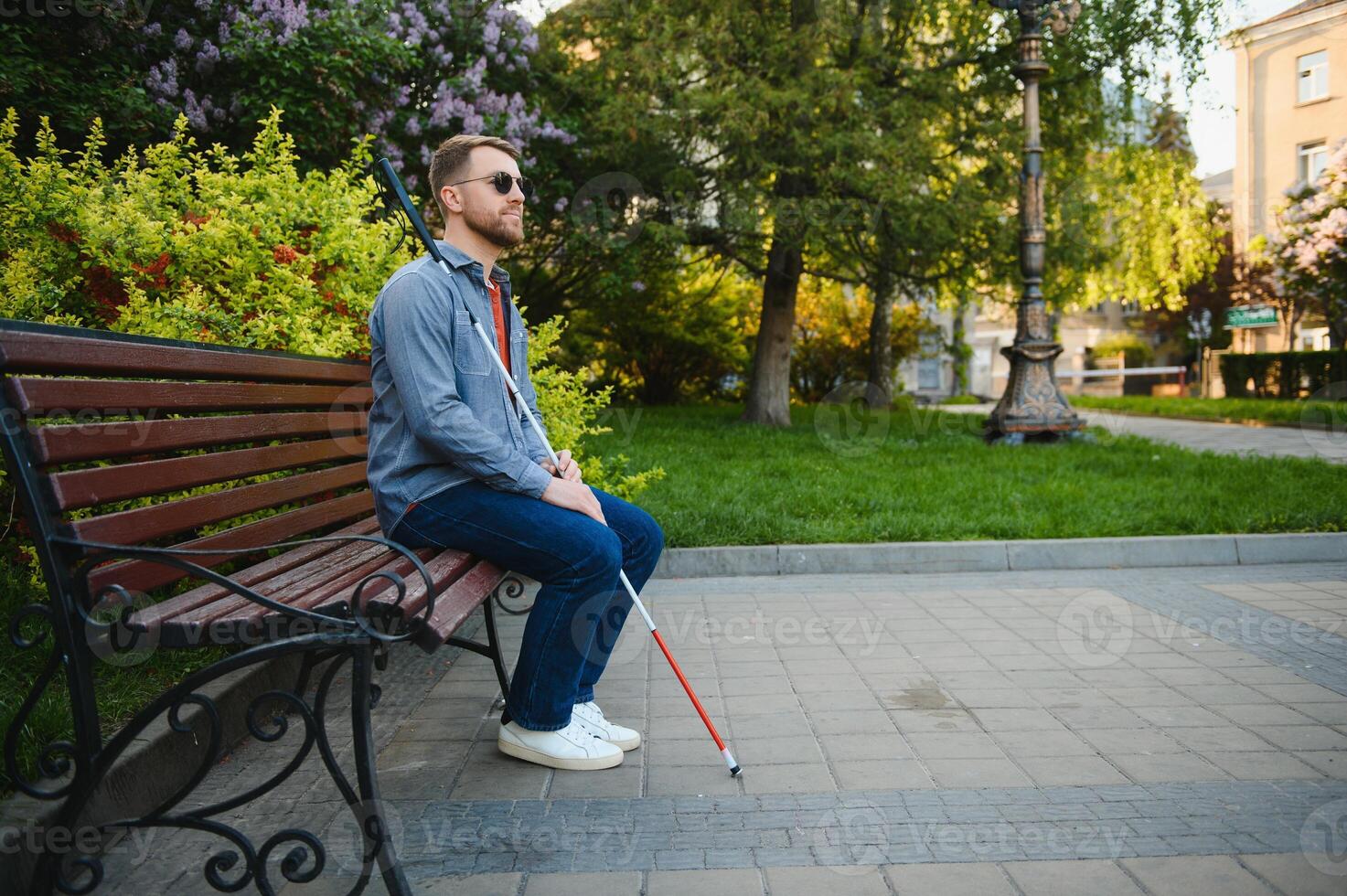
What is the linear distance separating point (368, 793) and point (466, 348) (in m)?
1.40

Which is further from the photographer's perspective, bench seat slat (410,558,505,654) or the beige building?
the beige building

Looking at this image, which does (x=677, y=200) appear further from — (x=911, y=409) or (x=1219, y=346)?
(x=1219, y=346)

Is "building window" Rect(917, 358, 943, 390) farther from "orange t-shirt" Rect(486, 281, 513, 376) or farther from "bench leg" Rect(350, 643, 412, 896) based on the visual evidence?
"bench leg" Rect(350, 643, 412, 896)

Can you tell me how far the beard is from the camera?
3357 millimetres

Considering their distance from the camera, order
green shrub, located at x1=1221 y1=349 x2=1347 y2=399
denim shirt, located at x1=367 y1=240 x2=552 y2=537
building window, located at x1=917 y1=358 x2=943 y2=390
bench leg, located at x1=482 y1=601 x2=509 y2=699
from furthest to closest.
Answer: building window, located at x1=917 y1=358 x2=943 y2=390
green shrub, located at x1=1221 y1=349 x2=1347 y2=399
bench leg, located at x1=482 y1=601 x2=509 y2=699
denim shirt, located at x1=367 y1=240 x2=552 y2=537

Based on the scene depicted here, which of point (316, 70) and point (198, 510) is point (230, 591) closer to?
point (198, 510)

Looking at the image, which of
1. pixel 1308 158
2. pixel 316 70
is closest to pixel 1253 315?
pixel 1308 158

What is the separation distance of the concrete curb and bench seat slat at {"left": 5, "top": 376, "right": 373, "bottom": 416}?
3.01 meters

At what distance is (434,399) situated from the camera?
2980 mm

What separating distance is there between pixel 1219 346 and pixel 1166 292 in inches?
844

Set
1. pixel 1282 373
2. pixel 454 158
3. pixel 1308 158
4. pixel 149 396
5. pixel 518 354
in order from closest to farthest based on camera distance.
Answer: pixel 149 396
pixel 454 158
pixel 518 354
pixel 1282 373
pixel 1308 158

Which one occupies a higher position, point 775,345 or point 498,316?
point 775,345

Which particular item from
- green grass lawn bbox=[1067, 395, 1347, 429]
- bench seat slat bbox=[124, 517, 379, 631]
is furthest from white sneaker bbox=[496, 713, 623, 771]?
green grass lawn bbox=[1067, 395, 1347, 429]

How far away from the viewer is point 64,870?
221cm
